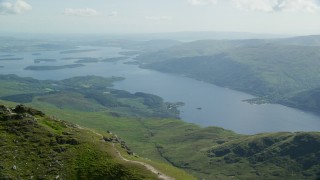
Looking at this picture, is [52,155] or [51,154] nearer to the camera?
[52,155]

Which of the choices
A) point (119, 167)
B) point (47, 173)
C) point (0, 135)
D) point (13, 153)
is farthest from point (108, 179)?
point (0, 135)

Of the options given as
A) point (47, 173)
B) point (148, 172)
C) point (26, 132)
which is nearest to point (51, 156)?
point (47, 173)

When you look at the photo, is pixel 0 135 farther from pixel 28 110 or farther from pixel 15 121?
pixel 28 110

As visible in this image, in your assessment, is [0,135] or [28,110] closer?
[0,135]

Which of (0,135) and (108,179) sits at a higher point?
(0,135)

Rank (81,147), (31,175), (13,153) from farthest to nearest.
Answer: (81,147) < (13,153) < (31,175)

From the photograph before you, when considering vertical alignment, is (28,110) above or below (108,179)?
above

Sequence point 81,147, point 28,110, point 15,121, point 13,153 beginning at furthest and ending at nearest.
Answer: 1. point 28,110
2. point 15,121
3. point 81,147
4. point 13,153

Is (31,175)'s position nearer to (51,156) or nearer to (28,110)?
(51,156)

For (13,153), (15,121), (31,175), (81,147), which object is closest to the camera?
(31,175)
